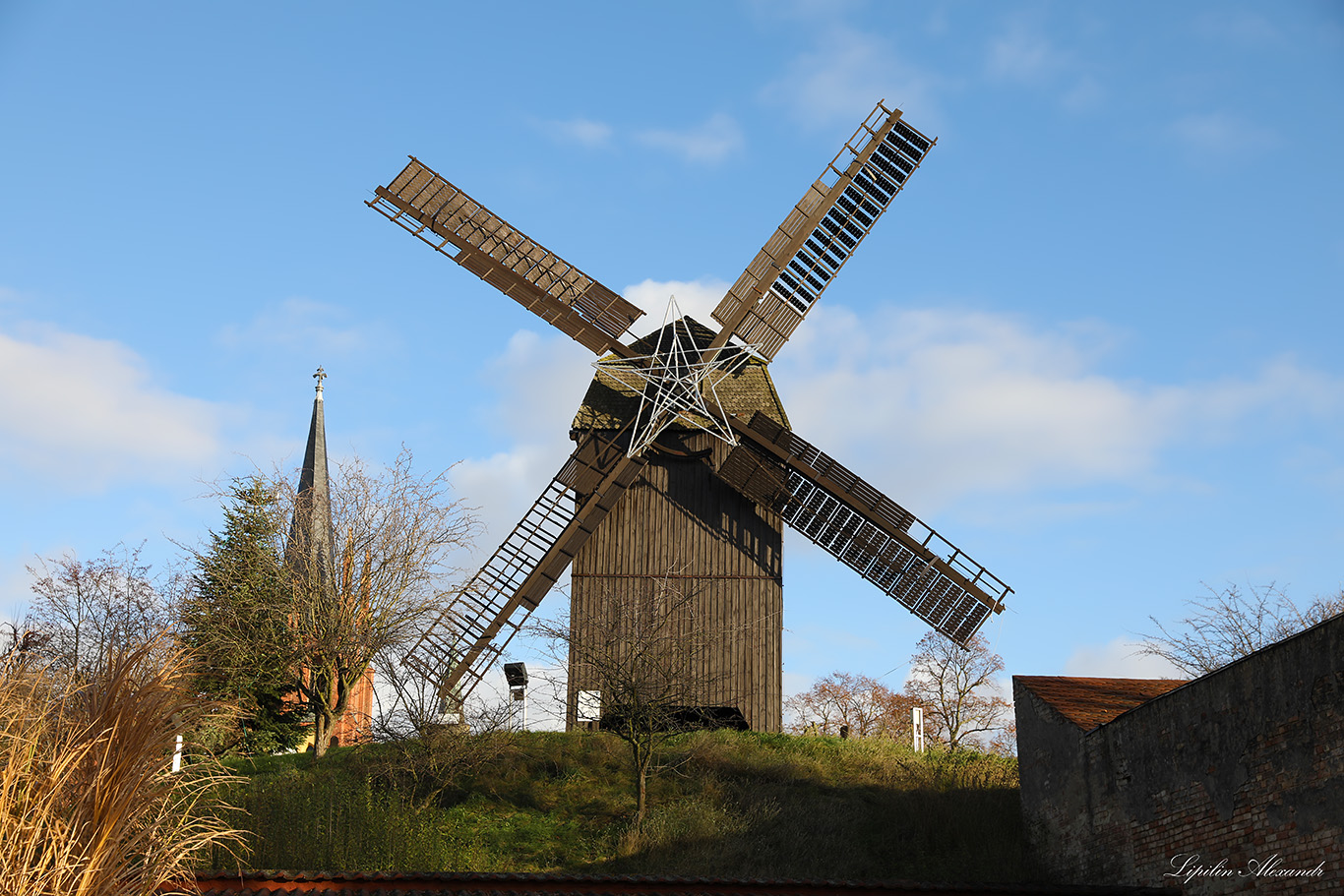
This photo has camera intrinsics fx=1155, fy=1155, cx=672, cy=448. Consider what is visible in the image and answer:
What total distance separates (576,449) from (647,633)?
13.3 ft

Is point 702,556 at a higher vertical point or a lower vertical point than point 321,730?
higher

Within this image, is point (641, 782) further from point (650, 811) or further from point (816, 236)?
point (816, 236)

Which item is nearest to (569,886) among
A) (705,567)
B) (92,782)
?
(92,782)

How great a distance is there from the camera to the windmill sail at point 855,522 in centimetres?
2112

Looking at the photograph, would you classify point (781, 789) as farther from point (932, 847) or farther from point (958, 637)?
point (958, 637)

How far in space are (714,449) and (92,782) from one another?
1648 cm

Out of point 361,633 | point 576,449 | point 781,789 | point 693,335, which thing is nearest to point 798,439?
point 693,335

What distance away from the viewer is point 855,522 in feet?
71.2

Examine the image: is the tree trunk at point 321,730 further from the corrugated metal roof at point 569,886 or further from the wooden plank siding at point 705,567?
the corrugated metal roof at point 569,886

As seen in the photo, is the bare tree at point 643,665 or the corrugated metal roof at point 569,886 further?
the bare tree at point 643,665

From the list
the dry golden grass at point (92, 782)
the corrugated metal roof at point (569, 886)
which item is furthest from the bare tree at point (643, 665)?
the dry golden grass at point (92, 782)

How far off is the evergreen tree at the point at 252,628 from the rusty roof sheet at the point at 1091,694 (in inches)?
546

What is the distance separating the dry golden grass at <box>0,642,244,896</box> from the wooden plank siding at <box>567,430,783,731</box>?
14.6 m

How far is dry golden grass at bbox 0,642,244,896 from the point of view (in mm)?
6234
